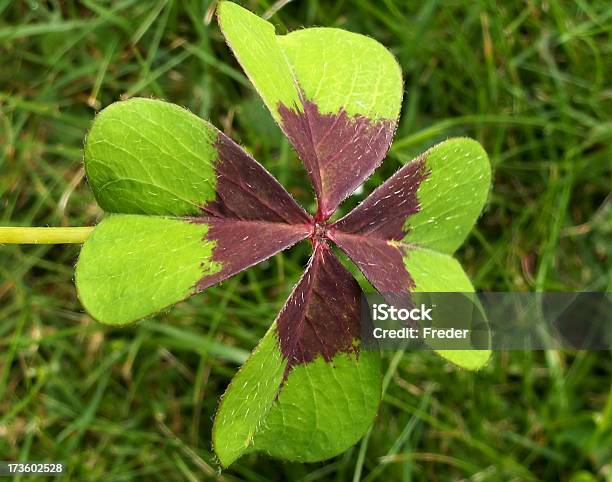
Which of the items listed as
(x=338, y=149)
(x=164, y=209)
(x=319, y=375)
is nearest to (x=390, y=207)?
(x=338, y=149)

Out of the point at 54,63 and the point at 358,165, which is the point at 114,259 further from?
the point at 54,63

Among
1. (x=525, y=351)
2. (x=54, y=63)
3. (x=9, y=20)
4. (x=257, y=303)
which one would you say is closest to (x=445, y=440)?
(x=525, y=351)

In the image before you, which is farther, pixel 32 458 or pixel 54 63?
pixel 54 63

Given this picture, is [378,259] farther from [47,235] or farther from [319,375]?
[47,235]

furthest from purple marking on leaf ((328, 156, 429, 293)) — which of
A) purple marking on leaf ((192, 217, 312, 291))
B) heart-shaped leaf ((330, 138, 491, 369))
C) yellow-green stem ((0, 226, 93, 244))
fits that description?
yellow-green stem ((0, 226, 93, 244))

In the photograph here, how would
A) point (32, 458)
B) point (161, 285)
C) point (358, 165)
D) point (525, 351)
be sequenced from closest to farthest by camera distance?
point (161, 285) < point (358, 165) < point (32, 458) < point (525, 351)

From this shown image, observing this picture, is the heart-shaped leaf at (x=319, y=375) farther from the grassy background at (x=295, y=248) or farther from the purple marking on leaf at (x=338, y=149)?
the grassy background at (x=295, y=248)

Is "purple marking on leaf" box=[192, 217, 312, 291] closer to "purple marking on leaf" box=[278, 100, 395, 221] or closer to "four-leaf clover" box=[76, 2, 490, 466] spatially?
"four-leaf clover" box=[76, 2, 490, 466]
